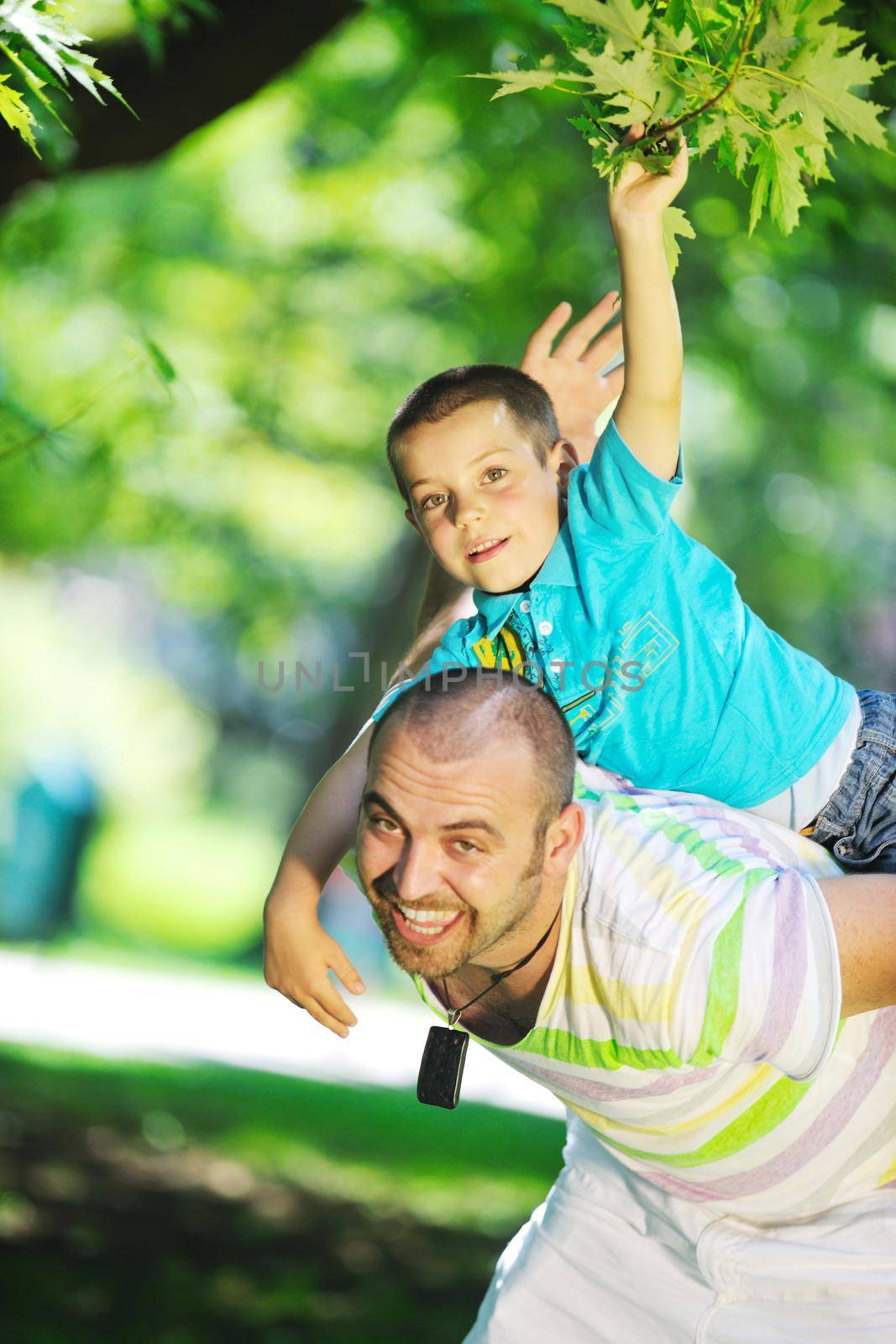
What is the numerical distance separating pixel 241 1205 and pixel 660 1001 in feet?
17.8

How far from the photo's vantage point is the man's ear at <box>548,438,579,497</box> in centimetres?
326

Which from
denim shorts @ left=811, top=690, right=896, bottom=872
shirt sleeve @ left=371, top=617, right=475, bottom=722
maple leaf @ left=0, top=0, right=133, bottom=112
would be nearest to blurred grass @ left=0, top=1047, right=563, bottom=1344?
shirt sleeve @ left=371, top=617, right=475, bottom=722

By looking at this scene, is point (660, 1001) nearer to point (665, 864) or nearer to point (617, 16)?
point (665, 864)

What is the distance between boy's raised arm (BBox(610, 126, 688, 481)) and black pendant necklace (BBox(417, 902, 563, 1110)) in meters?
0.93

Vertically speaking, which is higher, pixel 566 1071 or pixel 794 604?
pixel 566 1071

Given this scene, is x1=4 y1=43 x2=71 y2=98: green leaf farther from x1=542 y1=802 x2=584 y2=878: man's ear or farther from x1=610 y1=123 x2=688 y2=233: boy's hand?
x1=542 y1=802 x2=584 y2=878: man's ear

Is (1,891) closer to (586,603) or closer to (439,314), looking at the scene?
(439,314)

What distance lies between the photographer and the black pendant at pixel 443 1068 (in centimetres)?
265

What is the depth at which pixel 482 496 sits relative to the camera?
3.03 meters

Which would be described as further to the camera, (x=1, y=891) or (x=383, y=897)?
(x=1, y=891)

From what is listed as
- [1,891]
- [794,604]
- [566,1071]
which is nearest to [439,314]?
[794,604]

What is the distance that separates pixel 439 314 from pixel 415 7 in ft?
22.0

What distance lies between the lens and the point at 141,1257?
6.23 metres

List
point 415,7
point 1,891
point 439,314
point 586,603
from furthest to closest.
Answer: point 1,891
point 439,314
point 415,7
point 586,603
